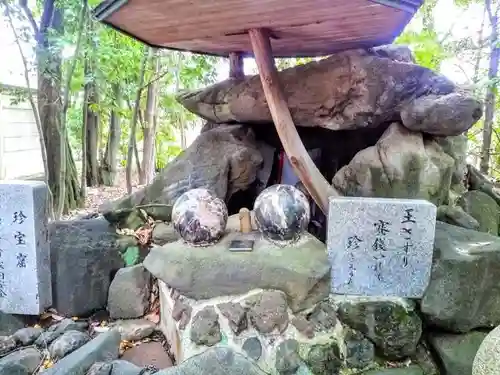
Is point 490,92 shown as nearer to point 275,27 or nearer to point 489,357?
point 275,27

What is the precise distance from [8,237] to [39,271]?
0.41 metres

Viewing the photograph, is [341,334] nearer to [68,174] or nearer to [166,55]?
[68,174]

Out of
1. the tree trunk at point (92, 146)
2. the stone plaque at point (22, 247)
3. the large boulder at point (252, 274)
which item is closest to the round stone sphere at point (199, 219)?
the large boulder at point (252, 274)

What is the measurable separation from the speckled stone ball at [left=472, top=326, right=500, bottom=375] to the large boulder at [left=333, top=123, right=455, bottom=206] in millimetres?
2038

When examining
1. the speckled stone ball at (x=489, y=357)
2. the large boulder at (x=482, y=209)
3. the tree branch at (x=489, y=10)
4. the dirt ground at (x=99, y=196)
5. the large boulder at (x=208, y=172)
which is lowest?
the dirt ground at (x=99, y=196)

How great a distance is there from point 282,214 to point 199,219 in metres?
0.69

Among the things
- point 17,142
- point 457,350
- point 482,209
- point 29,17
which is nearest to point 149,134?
point 29,17

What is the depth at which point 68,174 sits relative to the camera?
6781 mm

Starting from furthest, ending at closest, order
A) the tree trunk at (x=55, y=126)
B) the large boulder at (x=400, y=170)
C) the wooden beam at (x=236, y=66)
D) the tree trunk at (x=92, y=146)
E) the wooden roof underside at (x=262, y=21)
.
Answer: the tree trunk at (x=92, y=146) < the tree trunk at (x=55, y=126) < the wooden beam at (x=236, y=66) < the large boulder at (x=400, y=170) < the wooden roof underside at (x=262, y=21)

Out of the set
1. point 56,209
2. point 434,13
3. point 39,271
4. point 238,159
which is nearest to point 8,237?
point 39,271

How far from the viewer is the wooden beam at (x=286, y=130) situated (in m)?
3.71

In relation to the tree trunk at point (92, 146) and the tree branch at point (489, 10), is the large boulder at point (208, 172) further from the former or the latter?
the tree branch at point (489, 10)

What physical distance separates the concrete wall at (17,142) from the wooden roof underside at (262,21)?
6.15 meters

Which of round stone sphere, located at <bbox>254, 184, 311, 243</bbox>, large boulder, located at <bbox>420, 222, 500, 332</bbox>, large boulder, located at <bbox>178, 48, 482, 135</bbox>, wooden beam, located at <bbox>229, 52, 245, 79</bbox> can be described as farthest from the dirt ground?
large boulder, located at <bbox>420, 222, 500, 332</bbox>
